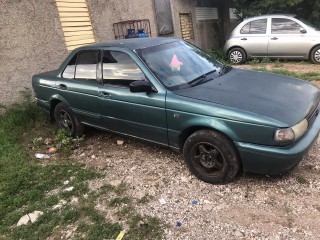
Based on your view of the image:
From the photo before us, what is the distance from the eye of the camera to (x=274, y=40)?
9945 mm

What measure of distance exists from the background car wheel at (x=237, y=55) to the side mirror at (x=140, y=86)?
7.45 meters

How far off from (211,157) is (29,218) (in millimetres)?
2133

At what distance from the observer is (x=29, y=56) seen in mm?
6766

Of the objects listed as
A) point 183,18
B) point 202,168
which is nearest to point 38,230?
point 202,168

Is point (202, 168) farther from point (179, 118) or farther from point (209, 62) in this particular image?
point (209, 62)

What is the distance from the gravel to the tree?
8655 millimetres

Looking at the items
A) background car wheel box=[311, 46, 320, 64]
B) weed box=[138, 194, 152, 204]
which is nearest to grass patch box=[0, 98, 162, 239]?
weed box=[138, 194, 152, 204]

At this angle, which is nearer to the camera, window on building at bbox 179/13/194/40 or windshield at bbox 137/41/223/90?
windshield at bbox 137/41/223/90

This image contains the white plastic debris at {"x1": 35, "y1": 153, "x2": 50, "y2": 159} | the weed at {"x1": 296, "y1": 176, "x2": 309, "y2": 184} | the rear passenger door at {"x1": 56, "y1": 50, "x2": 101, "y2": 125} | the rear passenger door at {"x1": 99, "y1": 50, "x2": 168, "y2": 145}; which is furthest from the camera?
the white plastic debris at {"x1": 35, "y1": 153, "x2": 50, "y2": 159}

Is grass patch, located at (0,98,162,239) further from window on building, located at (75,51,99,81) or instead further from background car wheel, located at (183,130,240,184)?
window on building, located at (75,51,99,81)

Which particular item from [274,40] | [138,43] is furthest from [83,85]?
[274,40]

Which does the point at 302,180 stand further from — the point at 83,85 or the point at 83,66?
the point at 83,66

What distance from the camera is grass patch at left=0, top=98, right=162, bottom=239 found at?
3.29m

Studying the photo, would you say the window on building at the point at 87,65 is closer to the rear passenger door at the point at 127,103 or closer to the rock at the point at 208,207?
the rear passenger door at the point at 127,103
